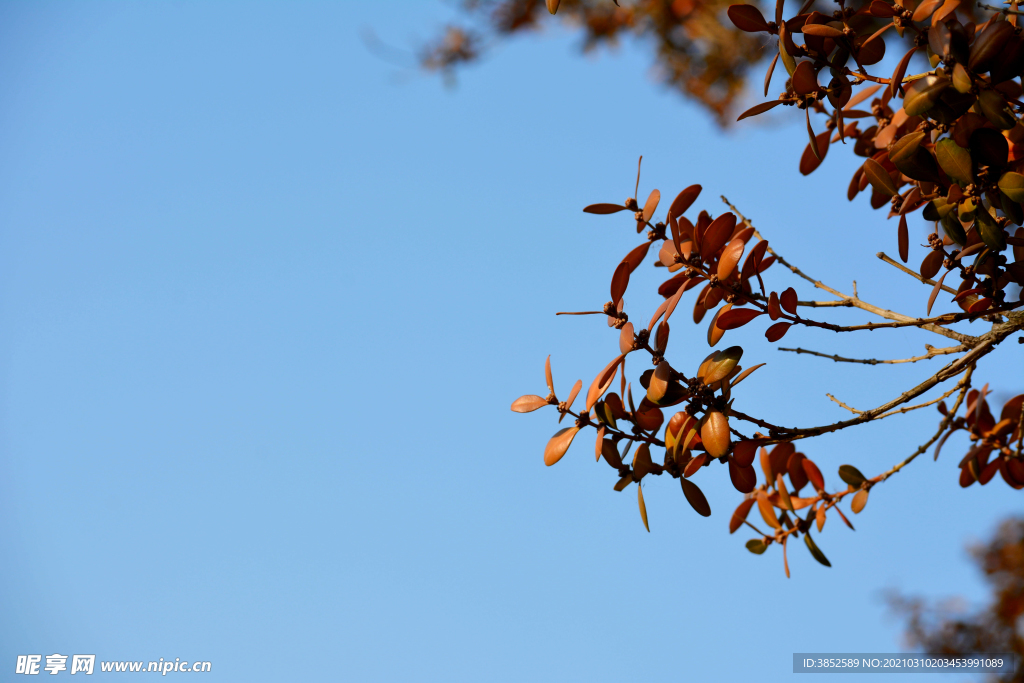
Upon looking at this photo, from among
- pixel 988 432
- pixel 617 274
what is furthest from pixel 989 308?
pixel 617 274

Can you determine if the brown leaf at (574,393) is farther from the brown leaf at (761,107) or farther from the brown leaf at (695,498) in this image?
the brown leaf at (761,107)

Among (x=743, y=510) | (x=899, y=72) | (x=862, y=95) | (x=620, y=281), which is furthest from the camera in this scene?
(x=862, y=95)

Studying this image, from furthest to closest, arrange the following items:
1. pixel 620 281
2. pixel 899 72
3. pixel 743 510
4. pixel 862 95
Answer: pixel 862 95 → pixel 743 510 → pixel 620 281 → pixel 899 72

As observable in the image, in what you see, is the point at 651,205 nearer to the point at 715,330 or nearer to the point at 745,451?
the point at 715,330

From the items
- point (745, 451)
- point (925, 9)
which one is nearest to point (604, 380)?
point (745, 451)

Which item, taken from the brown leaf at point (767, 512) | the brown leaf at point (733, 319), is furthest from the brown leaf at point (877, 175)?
the brown leaf at point (767, 512)

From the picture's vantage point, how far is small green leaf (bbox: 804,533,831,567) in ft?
3.18

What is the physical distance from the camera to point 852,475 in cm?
107

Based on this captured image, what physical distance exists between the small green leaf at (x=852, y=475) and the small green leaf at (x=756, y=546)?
170mm

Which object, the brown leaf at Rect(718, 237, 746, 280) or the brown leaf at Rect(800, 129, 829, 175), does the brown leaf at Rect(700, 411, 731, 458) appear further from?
the brown leaf at Rect(800, 129, 829, 175)

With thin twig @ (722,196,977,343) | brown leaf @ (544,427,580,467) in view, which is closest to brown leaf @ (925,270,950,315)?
thin twig @ (722,196,977,343)

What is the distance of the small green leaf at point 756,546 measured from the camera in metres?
1.07

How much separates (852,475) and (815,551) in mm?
154

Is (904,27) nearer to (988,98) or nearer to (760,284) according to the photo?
(988,98)
